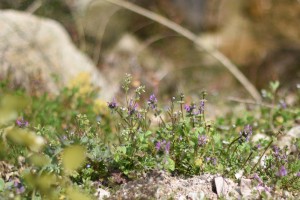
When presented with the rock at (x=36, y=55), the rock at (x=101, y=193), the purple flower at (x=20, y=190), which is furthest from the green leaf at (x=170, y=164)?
the rock at (x=36, y=55)

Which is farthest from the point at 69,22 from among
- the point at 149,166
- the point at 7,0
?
the point at 149,166

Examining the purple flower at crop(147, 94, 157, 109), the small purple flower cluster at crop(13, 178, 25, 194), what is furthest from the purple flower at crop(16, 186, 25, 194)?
the purple flower at crop(147, 94, 157, 109)

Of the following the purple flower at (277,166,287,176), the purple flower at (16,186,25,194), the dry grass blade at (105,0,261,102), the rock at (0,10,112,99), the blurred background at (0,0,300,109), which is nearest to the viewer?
the purple flower at (16,186,25,194)

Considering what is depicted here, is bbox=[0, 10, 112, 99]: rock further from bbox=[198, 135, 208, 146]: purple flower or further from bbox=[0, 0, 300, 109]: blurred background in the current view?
bbox=[198, 135, 208, 146]: purple flower

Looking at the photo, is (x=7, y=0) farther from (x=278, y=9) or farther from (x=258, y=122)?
(x=258, y=122)

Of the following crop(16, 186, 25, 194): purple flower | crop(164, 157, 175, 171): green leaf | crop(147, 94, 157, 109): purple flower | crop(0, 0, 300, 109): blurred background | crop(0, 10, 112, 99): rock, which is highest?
crop(0, 0, 300, 109): blurred background

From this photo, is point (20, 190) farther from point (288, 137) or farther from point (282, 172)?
point (288, 137)
